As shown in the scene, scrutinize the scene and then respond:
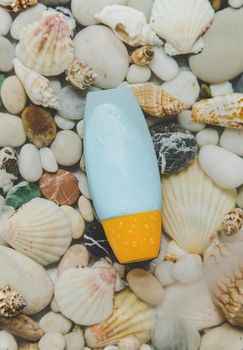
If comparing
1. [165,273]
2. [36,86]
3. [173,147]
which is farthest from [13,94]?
[165,273]

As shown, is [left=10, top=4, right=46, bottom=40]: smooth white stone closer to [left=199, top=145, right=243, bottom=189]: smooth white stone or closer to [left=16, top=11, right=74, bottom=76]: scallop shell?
[left=16, top=11, right=74, bottom=76]: scallop shell

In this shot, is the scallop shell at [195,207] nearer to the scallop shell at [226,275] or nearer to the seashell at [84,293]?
the scallop shell at [226,275]

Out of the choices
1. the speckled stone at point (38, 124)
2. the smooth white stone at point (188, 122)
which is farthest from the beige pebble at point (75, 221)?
the smooth white stone at point (188, 122)

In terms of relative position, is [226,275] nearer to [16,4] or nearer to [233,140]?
[233,140]

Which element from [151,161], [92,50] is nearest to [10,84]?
[92,50]

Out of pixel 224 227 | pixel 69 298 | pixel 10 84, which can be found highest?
pixel 10 84

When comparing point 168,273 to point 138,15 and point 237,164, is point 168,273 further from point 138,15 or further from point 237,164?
point 138,15
